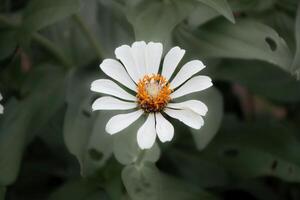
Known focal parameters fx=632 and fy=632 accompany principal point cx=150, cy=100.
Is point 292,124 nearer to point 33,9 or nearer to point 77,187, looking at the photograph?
point 77,187

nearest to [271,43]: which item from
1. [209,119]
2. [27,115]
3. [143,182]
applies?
[209,119]

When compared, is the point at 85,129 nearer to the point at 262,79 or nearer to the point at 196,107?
the point at 196,107

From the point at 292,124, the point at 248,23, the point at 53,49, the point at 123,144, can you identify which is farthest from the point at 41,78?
the point at 292,124

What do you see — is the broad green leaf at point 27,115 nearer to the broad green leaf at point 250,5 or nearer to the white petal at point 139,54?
the white petal at point 139,54

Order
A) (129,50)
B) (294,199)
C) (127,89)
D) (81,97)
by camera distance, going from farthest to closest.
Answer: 1. (294,199)
2. (81,97)
3. (127,89)
4. (129,50)

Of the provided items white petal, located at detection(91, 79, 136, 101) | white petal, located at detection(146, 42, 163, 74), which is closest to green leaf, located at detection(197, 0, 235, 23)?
white petal, located at detection(146, 42, 163, 74)

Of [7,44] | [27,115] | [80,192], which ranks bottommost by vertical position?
[80,192]

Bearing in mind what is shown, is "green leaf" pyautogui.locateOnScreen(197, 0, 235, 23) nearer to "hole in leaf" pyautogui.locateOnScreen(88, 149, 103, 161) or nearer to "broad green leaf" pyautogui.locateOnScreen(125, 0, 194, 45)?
"broad green leaf" pyautogui.locateOnScreen(125, 0, 194, 45)
